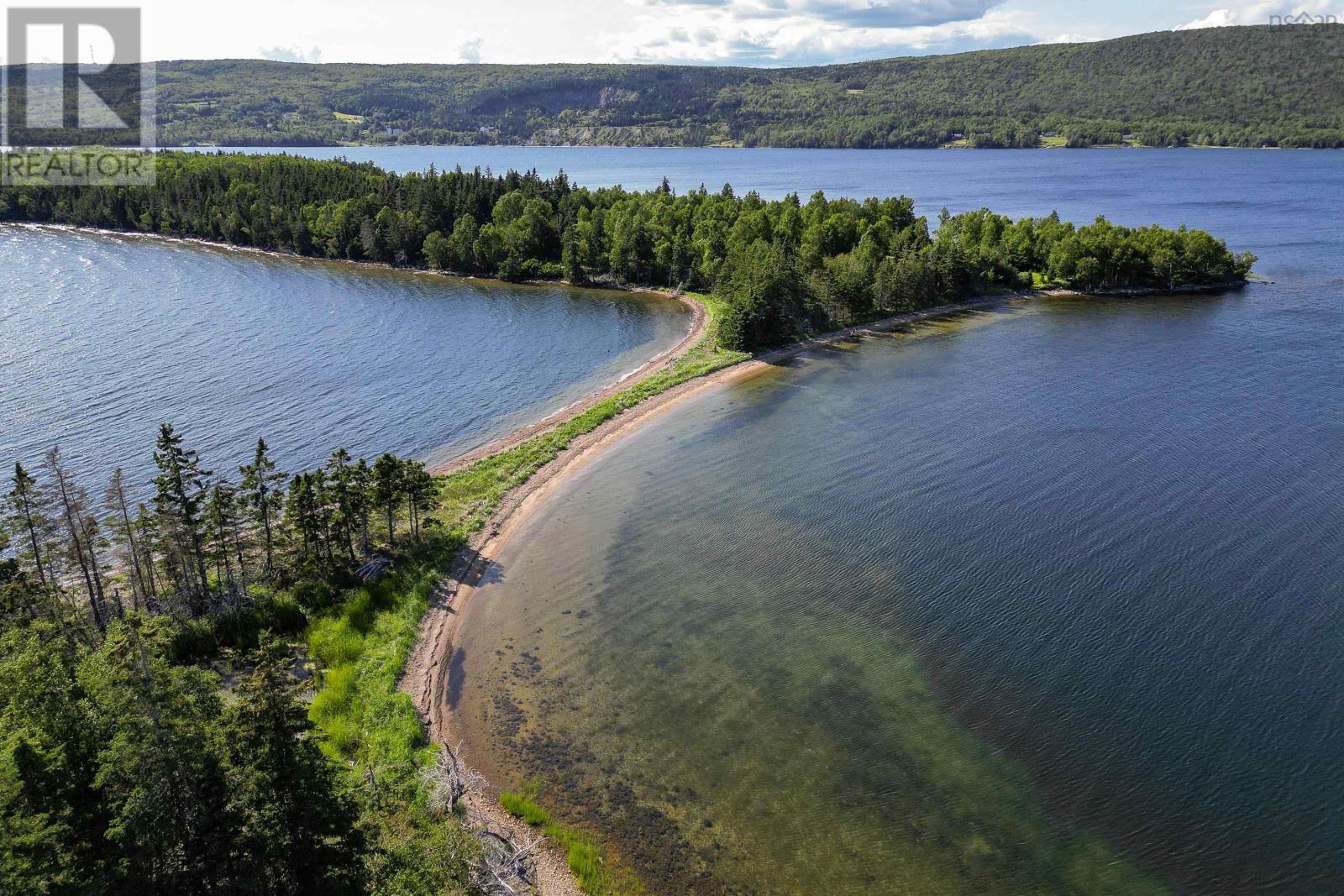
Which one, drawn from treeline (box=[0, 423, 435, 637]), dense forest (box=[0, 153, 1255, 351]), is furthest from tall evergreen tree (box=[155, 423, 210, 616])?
dense forest (box=[0, 153, 1255, 351])

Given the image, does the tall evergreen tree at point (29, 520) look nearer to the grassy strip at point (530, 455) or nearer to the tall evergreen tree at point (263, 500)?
the tall evergreen tree at point (263, 500)

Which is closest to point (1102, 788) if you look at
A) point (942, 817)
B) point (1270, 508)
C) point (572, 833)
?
point (942, 817)

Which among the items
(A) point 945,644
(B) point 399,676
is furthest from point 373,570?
(A) point 945,644

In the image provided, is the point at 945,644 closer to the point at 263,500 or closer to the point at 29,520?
the point at 263,500

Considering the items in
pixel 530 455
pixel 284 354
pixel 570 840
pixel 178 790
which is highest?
pixel 284 354

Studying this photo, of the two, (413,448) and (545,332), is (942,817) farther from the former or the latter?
(545,332)
